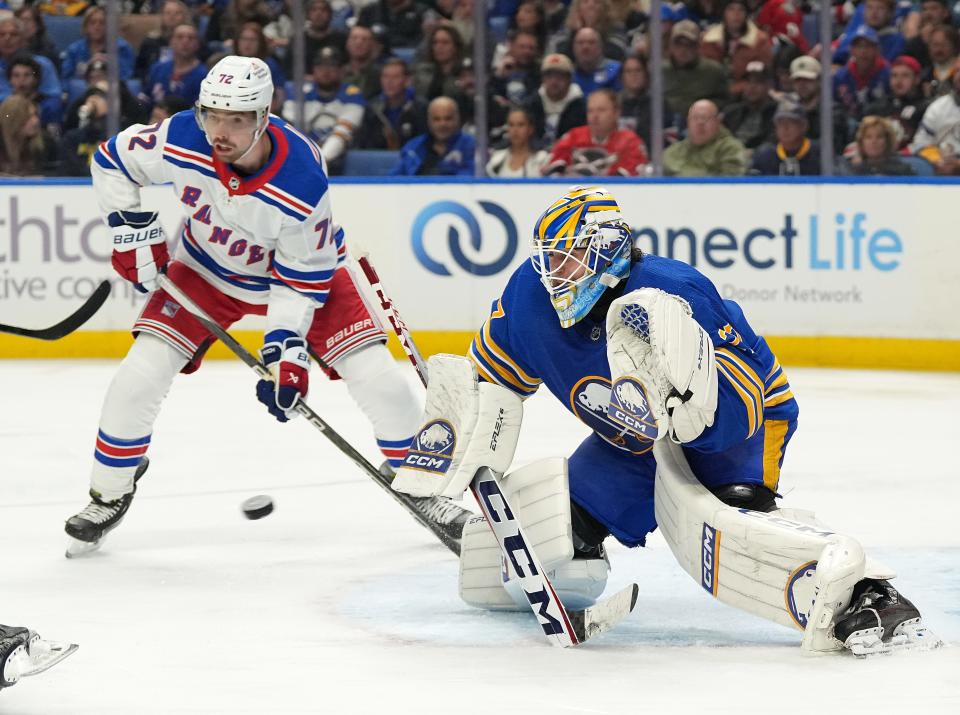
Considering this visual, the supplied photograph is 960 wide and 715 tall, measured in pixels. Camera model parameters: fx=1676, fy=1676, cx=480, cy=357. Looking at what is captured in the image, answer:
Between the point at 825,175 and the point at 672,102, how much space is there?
2.45 feet

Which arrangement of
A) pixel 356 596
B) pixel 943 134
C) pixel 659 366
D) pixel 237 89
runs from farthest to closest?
pixel 943 134 → pixel 237 89 → pixel 356 596 → pixel 659 366

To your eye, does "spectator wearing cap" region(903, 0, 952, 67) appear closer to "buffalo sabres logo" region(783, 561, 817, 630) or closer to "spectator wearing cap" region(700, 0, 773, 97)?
"spectator wearing cap" region(700, 0, 773, 97)

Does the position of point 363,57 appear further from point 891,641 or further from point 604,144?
point 891,641

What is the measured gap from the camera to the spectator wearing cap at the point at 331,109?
25.4 feet

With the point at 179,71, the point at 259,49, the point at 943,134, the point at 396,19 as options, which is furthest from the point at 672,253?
the point at 179,71

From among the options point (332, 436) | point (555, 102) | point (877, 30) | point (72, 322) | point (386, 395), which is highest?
point (877, 30)

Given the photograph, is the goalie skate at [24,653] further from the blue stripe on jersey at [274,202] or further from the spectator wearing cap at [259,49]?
the spectator wearing cap at [259,49]

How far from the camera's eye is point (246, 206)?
4148 mm

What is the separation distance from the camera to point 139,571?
4074 mm

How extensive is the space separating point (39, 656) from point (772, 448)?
148 cm

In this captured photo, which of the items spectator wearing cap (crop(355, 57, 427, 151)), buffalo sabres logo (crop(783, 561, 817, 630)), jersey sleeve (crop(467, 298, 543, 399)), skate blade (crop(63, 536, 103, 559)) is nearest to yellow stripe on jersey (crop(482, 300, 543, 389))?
jersey sleeve (crop(467, 298, 543, 399))

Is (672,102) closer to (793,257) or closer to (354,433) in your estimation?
(793,257)

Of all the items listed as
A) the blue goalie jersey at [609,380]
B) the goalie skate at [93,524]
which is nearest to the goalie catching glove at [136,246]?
the goalie skate at [93,524]

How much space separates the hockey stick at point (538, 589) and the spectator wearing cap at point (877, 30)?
14.8 ft
